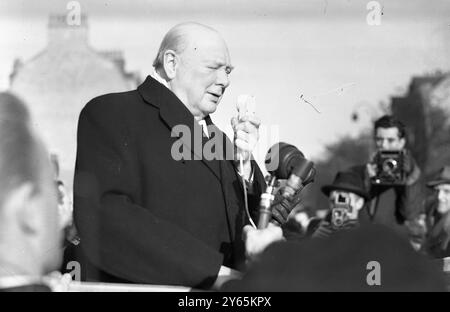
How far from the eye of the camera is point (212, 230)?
2.29m

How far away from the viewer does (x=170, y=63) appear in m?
2.33

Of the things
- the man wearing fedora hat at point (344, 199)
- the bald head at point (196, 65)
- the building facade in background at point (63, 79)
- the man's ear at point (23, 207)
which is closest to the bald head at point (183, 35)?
the bald head at point (196, 65)

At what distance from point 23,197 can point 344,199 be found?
1.05 metres

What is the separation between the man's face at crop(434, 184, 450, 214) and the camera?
2.86 m

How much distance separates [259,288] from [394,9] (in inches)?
42.3

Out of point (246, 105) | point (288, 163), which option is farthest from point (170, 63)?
point (288, 163)

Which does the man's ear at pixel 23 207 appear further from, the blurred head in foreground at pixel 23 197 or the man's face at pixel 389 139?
the man's face at pixel 389 139

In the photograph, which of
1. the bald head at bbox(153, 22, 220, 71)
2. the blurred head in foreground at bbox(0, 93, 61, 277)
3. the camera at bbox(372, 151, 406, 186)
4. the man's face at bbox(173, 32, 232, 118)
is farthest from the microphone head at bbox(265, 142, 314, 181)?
the camera at bbox(372, 151, 406, 186)

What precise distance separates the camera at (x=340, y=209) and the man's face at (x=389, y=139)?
0.63 feet

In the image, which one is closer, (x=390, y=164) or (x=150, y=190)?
(x=150, y=190)

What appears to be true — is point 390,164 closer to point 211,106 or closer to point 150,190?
point 211,106

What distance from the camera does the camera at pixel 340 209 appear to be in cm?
281

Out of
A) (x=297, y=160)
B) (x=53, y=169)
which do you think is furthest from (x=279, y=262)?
(x=53, y=169)
